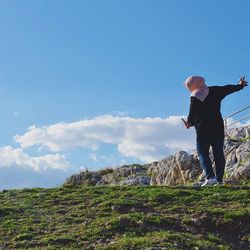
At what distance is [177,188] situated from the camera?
41.3 ft

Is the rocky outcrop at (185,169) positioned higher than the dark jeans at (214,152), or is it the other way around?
the rocky outcrop at (185,169)

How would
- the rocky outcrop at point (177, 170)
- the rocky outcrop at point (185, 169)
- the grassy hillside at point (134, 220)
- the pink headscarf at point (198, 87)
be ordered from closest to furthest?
the grassy hillside at point (134, 220) < the pink headscarf at point (198, 87) < the rocky outcrop at point (185, 169) < the rocky outcrop at point (177, 170)

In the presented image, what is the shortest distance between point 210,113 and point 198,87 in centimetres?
61

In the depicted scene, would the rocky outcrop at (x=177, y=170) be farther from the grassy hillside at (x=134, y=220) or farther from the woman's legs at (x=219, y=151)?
the grassy hillside at (x=134, y=220)

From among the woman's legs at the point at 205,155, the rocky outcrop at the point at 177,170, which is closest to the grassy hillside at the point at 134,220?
the woman's legs at the point at 205,155

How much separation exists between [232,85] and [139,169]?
2420 cm

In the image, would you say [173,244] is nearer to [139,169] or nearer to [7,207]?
[7,207]

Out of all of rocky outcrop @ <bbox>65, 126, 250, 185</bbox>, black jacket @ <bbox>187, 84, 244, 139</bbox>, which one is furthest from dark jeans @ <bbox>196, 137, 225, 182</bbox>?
rocky outcrop @ <bbox>65, 126, 250, 185</bbox>

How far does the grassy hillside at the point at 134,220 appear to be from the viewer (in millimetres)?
8591

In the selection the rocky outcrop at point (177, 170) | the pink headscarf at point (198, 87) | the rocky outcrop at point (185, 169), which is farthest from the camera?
the rocky outcrop at point (177, 170)

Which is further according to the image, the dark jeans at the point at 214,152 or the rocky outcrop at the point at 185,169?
the rocky outcrop at the point at 185,169

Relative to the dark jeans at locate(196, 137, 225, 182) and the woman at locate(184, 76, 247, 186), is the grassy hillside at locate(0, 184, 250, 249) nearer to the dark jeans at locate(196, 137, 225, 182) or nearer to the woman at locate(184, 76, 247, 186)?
the dark jeans at locate(196, 137, 225, 182)

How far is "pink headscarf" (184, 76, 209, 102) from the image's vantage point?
41.0ft

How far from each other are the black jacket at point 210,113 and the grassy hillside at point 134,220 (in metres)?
1.22
